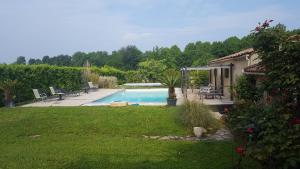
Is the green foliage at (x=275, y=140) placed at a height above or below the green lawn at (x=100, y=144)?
above

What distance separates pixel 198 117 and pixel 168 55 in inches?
1816

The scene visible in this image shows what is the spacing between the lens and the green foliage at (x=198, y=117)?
11.6 m

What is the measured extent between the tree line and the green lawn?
25.1 metres

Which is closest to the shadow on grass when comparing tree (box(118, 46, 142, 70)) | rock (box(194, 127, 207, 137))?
rock (box(194, 127, 207, 137))

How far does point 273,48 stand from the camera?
17.7 feet

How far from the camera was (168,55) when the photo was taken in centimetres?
5738

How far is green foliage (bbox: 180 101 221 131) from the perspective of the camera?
Answer: 38.2ft

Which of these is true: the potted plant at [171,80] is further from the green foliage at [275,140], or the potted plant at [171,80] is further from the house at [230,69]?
the green foliage at [275,140]

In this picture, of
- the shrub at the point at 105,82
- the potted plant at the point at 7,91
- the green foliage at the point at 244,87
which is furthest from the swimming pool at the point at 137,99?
the shrub at the point at 105,82

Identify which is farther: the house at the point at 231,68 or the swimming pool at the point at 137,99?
the swimming pool at the point at 137,99

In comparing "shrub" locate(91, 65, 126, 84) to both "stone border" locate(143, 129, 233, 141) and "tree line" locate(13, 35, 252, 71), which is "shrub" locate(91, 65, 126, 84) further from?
"stone border" locate(143, 129, 233, 141)

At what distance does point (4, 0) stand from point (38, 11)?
607 centimetres

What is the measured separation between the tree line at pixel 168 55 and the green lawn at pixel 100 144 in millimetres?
25138

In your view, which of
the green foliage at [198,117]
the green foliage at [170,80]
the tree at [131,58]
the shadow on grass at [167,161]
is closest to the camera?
the shadow on grass at [167,161]
